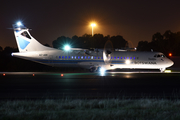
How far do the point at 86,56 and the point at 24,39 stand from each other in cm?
1081

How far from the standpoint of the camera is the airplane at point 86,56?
3569 cm

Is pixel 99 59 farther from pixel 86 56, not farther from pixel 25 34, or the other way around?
pixel 25 34

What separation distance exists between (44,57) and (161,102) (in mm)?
28564

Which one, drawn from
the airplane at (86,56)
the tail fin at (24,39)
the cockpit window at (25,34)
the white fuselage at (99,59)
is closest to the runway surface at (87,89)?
the white fuselage at (99,59)

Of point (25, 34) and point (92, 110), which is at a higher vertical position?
point (25, 34)

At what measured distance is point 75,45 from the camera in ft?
279

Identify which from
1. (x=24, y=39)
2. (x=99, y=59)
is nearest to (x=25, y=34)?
(x=24, y=39)

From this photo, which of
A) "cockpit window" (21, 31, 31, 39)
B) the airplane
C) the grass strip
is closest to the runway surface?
the grass strip

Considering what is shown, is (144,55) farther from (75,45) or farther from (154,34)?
(154,34)

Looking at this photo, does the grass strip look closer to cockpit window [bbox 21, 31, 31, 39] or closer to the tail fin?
the tail fin

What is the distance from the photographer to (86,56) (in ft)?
121

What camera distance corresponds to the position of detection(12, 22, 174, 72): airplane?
35.7 m

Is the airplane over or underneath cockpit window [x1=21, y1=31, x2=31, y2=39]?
underneath

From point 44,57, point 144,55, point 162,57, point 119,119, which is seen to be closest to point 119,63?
point 144,55
